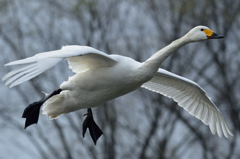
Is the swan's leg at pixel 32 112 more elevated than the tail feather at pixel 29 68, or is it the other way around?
the tail feather at pixel 29 68

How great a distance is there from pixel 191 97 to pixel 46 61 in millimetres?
4134

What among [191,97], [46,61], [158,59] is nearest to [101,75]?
[158,59]

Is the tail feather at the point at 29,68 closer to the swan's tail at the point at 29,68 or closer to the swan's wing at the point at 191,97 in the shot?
the swan's tail at the point at 29,68

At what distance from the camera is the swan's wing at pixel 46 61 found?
9.49 meters

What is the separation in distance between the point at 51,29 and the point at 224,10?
6.13 meters

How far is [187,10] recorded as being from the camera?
24.4 m

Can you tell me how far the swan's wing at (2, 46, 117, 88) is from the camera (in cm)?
949

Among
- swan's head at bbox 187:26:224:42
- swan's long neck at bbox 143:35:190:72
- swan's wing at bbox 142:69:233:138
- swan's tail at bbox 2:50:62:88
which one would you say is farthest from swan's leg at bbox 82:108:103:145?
swan's tail at bbox 2:50:62:88

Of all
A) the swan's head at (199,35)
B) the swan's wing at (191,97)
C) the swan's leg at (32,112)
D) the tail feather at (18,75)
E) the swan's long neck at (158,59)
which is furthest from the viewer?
the swan's wing at (191,97)

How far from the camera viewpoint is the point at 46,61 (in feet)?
32.1

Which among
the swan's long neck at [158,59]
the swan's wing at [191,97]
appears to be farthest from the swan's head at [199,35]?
the swan's wing at [191,97]

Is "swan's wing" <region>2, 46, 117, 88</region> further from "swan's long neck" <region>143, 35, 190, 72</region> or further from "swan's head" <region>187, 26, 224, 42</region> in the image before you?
"swan's head" <region>187, 26, 224, 42</region>

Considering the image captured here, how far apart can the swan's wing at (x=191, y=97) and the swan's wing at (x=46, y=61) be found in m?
1.83

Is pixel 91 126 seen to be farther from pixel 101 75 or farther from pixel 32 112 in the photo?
pixel 101 75
